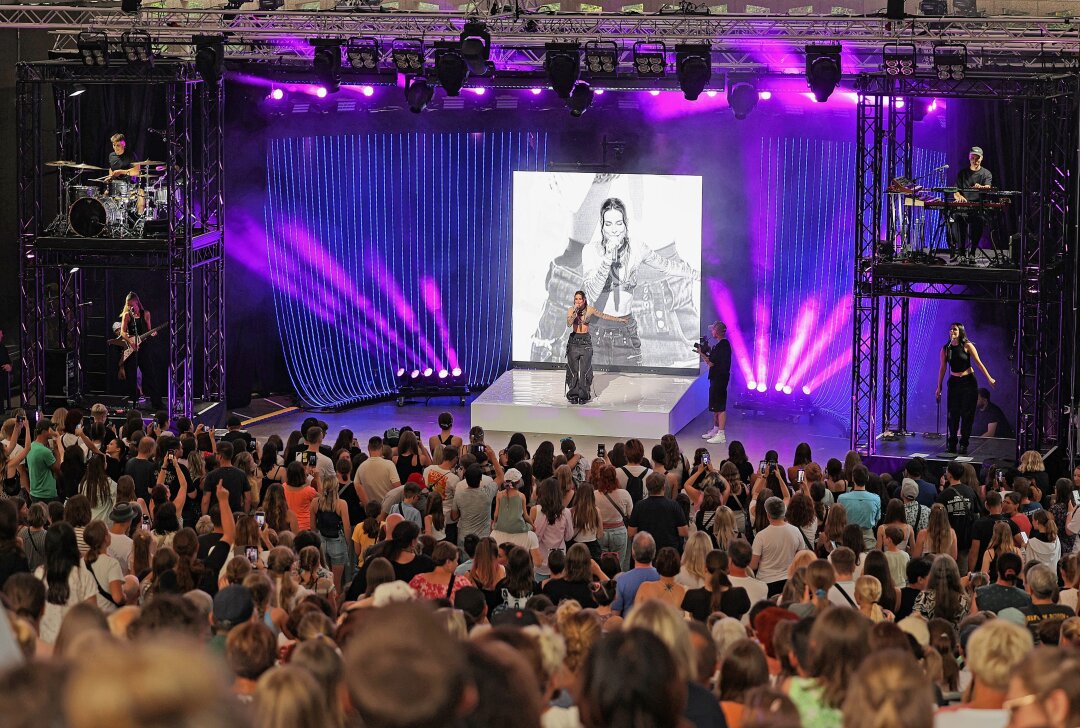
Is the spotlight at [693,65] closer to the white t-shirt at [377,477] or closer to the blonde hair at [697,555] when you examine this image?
the white t-shirt at [377,477]

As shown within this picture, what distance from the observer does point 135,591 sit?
24.4 feet

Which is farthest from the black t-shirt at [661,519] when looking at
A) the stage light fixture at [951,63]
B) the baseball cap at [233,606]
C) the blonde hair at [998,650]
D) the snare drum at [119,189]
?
the snare drum at [119,189]

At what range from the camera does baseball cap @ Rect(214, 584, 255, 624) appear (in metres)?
6.46

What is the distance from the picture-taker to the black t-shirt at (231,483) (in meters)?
9.80

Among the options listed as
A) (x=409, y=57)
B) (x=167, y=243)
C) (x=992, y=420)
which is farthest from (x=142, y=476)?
(x=992, y=420)

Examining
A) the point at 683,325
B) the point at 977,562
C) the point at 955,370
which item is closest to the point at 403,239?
the point at 683,325

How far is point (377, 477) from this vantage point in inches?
405

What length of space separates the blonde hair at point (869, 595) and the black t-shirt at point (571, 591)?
4.73ft

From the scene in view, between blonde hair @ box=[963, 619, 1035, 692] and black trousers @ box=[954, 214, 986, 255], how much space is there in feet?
33.0

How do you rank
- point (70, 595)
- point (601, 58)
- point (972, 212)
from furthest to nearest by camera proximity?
point (601, 58), point (972, 212), point (70, 595)

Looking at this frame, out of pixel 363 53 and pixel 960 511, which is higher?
pixel 363 53

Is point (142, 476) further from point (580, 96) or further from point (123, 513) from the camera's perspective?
point (580, 96)

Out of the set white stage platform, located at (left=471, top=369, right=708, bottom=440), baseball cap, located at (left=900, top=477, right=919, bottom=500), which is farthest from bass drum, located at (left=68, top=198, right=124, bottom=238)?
baseball cap, located at (left=900, top=477, right=919, bottom=500)

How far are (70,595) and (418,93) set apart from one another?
963 cm
